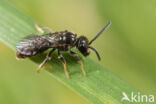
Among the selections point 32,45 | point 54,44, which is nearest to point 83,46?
point 54,44

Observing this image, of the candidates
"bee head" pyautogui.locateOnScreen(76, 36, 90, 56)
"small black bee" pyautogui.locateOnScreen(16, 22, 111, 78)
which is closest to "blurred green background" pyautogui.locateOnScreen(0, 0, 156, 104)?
"small black bee" pyautogui.locateOnScreen(16, 22, 111, 78)

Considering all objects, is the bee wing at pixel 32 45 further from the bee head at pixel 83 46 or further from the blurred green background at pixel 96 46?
the blurred green background at pixel 96 46

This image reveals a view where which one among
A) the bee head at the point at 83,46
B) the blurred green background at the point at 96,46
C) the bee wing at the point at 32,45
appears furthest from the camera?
the blurred green background at the point at 96,46

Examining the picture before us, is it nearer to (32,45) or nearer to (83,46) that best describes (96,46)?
(83,46)

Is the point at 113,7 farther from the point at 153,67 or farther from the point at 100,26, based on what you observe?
the point at 153,67

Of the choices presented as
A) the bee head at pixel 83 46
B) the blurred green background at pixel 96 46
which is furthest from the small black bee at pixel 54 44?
the blurred green background at pixel 96 46

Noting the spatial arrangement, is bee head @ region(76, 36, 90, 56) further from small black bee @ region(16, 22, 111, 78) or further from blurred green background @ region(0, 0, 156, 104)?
blurred green background @ region(0, 0, 156, 104)

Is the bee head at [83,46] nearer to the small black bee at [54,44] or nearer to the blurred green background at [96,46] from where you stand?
the small black bee at [54,44]

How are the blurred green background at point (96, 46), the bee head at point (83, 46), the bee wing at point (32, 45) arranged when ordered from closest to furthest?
the bee wing at point (32, 45) → the bee head at point (83, 46) → the blurred green background at point (96, 46)

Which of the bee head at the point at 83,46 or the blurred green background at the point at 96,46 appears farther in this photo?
the blurred green background at the point at 96,46
